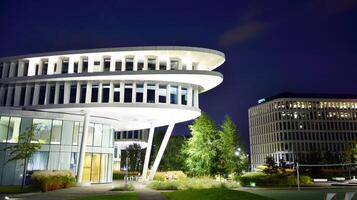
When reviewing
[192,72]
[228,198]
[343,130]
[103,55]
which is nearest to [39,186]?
[103,55]

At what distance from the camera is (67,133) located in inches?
1694

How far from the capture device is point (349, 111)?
144 metres

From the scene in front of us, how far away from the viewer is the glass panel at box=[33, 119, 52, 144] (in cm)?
4084

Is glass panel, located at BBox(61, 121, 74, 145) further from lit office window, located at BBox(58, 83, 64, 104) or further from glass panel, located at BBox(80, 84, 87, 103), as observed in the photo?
glass panel, located at BBox(80, 84, 87, 103)

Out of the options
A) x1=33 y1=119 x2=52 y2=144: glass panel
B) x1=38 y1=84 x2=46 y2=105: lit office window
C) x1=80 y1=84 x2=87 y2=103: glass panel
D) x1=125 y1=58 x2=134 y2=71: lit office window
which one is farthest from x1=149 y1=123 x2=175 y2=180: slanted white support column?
x1=38 y1=84 x2=46 y2=105: lit office window

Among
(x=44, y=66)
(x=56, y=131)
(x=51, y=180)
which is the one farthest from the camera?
(x=44, y=66)

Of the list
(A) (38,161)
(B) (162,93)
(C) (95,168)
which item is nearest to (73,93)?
(A) (38,161)

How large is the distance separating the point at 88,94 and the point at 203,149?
20.6m

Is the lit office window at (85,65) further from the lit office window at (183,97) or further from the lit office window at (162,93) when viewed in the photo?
the lit office window at (183,97)

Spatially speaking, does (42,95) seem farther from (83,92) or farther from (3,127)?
(3,127)

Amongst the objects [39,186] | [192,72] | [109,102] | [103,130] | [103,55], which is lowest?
[39,186]

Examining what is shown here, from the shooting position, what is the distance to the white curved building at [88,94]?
133 ft

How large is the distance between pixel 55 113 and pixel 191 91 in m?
17.9

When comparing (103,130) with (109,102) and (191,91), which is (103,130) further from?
(191,91)
